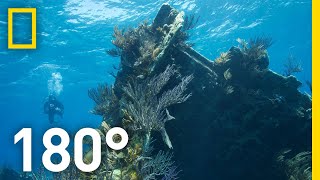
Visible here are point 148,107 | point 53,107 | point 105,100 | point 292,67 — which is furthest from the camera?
point 53,107

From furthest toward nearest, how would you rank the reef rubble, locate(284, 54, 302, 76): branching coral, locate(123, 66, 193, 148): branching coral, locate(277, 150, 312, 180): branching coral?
locate(284, 54, 302, 76): branching coral < the reef rubble < locate(277, 150, 312, 180): branching coral < locate(123, 66, 193, 148): branching coral

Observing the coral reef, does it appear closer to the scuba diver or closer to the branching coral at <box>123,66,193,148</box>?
the branching coral at <box>123,66,193,148</box>

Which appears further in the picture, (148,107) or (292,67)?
(292,67)

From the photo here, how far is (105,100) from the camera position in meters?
8.65

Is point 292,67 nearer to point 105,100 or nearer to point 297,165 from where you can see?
point 297,165

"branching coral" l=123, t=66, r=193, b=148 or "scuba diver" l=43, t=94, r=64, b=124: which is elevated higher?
"scuba diver" l=43, t=94, r=64, b=124

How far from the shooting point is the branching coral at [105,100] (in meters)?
8.43

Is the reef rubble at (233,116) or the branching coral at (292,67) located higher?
the branching coral at (292,67)

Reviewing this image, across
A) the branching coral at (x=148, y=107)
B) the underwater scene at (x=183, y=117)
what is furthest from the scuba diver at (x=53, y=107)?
the branching coral at (x=148, y=107)

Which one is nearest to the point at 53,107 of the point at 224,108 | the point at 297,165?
the point at 224,108

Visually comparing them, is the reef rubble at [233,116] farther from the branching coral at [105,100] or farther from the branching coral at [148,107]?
the branching coral at [148,107]

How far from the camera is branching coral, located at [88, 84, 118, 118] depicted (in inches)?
332

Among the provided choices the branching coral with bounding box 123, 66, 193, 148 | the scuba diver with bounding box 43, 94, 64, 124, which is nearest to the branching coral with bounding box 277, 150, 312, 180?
the branching coral with bounding box 123, 66, 193, 148

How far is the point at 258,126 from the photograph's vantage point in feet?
28.5
